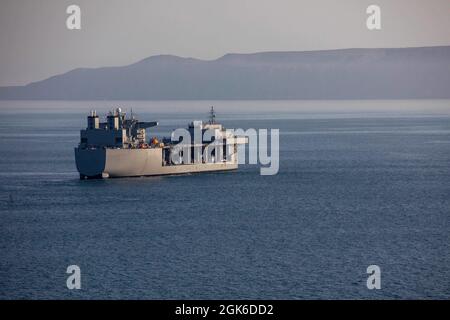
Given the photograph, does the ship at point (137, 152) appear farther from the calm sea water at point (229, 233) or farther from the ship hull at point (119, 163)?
the calm sea water at point (229, 233)

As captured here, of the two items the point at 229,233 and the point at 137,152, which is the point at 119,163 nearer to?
the point at 137,152

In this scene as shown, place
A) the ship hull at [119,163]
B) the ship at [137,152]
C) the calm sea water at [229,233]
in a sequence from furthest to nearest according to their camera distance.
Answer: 1. the ship at [137,152]
2. the ship hull at [119,163]
3. the calm sea water at [229,233]

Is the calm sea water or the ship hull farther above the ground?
the ship hull

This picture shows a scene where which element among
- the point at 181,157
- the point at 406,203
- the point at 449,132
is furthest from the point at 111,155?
the point at 449,132

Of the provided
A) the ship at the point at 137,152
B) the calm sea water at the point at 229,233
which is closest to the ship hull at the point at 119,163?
the ship at the point at 137,152

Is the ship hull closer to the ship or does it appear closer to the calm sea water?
the ship

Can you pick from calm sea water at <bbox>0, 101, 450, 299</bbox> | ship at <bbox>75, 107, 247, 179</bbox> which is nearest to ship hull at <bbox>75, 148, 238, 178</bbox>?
ship at <bbox>75, 107, 247, 179</bbox>

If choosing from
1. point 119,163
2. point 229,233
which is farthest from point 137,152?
point 229,233

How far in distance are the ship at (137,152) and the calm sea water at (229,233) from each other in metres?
1.01

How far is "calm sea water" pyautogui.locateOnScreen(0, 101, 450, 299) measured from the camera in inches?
1406

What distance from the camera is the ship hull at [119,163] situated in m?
62.2

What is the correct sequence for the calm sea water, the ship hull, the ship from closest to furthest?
the calm sea water
the ship hull
the ship

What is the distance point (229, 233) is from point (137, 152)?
1910cm
